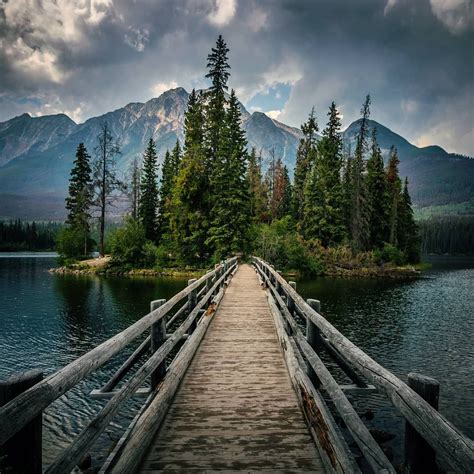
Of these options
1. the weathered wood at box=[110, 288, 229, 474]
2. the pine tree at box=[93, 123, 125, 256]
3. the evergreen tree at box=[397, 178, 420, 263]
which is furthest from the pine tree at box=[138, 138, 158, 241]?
the weathered wood at box=[110, 288, 229, 474]

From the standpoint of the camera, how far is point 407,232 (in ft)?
178

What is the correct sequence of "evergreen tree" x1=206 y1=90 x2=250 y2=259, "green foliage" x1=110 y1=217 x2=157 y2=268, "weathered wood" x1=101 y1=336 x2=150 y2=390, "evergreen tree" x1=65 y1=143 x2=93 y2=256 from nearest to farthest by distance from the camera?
"weathered wood" x1=101 y1=336 x2=150 y2=390, "evergreen tree" x1=206 y1=90 x2=250 y2=259, "green foliage" x1=110 y1=217 x2=157 y2=268, "evergreen tree" x1=65 y1=143 x2=93 y2=256

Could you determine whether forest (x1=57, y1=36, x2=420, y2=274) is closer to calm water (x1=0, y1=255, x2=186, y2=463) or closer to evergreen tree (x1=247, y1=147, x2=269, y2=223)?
evergreen tree (x1=247, y1=147, x2=269, y2=223)

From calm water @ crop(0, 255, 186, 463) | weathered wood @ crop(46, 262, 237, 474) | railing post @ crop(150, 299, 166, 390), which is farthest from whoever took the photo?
calm water @ crop(0, 255, 186, 463)

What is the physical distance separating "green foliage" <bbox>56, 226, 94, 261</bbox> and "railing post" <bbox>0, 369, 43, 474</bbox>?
48.2 metres

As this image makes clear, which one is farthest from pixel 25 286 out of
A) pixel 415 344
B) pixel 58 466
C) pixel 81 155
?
pixel 58 466

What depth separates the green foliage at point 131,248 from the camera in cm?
4166

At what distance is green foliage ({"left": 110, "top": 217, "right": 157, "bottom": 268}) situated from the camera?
41656mm

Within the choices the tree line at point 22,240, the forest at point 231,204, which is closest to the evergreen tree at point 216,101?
the forest at point 231,204

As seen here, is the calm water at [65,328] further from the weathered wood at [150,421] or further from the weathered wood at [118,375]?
the weathered wood at [150,421]

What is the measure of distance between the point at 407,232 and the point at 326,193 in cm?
2022

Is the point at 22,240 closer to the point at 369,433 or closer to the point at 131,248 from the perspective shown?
the point at 131,248

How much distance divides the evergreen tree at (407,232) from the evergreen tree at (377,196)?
18.6 feet

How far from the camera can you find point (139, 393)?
20.6 ft
